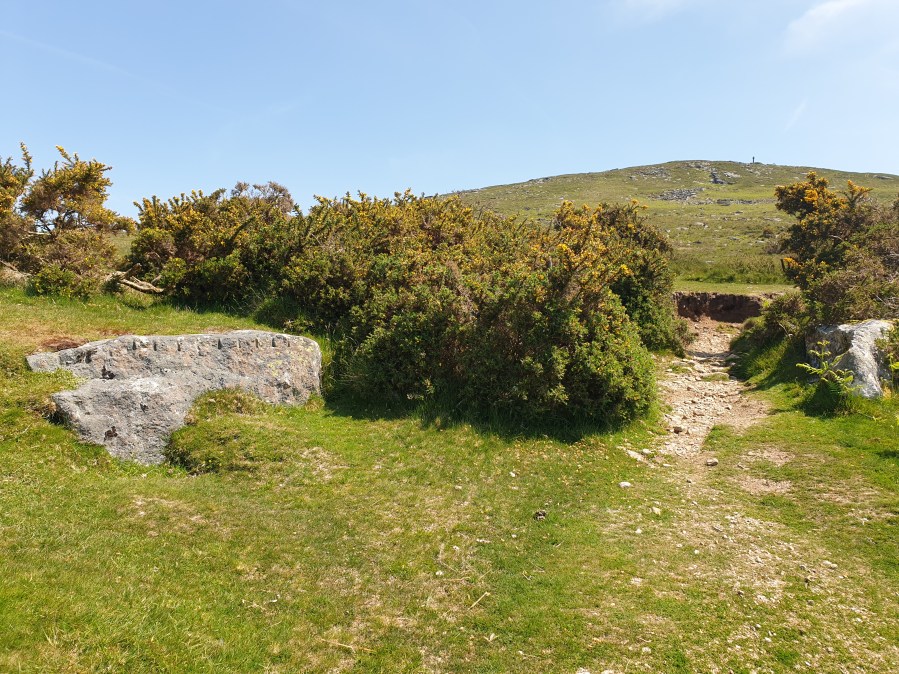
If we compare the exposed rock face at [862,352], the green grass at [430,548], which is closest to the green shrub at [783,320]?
the exposed rock face at [862,352]

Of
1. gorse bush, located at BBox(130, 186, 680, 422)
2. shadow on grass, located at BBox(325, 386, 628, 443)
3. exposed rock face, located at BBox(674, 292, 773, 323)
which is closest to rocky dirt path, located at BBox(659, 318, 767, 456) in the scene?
gorse bush, located at BBox(130, 186, 680, 422)

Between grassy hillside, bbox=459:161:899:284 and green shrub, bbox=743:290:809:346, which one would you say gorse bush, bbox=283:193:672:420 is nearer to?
green shrub, bbox=743:290:809:346

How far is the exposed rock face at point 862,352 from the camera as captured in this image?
10438 millimetres

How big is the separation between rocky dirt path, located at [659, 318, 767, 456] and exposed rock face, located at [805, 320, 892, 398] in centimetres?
197

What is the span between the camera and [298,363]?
1129cm

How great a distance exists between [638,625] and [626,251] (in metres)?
14.3

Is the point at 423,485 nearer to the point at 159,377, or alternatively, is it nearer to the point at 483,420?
the point at 483,420

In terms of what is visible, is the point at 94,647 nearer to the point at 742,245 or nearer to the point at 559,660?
the point at 559,660

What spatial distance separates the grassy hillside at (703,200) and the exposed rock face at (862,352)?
616 inches

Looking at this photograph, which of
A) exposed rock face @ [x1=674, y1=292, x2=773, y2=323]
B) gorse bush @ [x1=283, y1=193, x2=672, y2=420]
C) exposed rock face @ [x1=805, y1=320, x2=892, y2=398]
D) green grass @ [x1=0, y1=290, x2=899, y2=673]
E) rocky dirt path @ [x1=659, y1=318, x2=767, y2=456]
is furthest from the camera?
exposed rock face @ [x1=674, y1=292, x2=773, y2=323]

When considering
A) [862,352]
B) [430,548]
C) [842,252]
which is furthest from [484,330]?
[842,252]

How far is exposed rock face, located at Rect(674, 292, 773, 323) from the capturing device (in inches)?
911

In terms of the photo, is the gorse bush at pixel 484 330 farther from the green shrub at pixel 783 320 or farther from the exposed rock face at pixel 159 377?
the green shrub at pixel 783 320

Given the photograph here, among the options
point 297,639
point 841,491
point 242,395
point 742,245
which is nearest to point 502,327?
point 242,395
